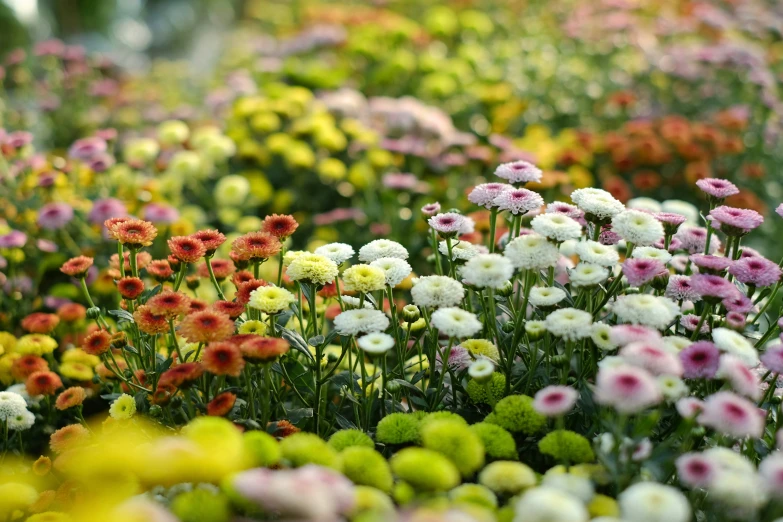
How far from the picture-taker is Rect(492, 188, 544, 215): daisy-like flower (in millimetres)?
1896

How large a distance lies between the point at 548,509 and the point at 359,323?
72 cm

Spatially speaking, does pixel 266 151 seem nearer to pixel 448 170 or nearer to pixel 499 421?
pixel 448 170

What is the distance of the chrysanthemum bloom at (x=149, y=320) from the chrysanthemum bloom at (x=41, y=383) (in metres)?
0.55

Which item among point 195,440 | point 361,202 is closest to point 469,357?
point 195,440

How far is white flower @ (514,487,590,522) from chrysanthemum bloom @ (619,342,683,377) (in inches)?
13.0

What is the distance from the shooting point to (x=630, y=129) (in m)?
4.36

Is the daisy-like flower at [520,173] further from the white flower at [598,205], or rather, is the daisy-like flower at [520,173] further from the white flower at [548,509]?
the white flower at [548,509]

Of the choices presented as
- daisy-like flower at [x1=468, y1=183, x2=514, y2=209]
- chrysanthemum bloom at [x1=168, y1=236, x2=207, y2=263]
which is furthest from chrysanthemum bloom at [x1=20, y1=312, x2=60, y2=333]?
daisy-like flower at [x1=468, y1=183, x2=514, y2=209]

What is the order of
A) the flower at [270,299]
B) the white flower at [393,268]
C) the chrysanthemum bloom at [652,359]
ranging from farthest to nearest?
1. the white flower at [393,268]
2. the flower at [270,299]
3. the chrysanthemum bloom at [652,359]

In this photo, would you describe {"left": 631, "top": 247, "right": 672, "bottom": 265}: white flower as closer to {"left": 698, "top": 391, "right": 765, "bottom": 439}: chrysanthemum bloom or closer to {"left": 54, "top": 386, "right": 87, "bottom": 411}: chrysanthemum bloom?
{"left": 698, "top": 391, "right": 765, "bottom": 439}: chrysanthemum bloom

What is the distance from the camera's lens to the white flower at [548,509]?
115 centimetres

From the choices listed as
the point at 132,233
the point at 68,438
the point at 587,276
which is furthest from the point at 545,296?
the point at 68,438

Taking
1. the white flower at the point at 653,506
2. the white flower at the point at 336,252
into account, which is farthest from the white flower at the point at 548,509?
the white flower at the point at 336,252

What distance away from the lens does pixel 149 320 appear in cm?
179
